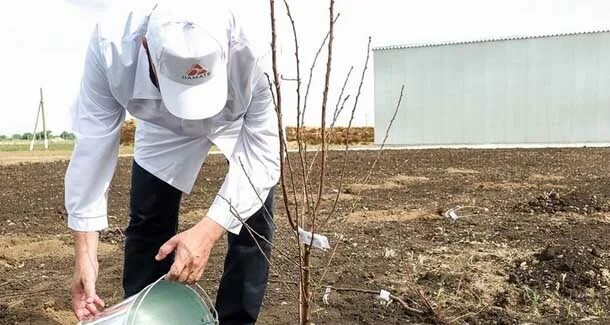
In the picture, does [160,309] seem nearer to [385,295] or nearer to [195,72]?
[195,72]

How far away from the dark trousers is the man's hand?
0.45 meters

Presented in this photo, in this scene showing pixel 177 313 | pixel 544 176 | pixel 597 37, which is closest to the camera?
pixel 177 313

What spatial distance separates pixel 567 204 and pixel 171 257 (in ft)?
13.8

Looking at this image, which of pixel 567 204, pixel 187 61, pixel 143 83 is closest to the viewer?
pixel 187 61

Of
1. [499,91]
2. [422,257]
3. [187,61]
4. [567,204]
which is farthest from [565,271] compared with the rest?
[499,91]

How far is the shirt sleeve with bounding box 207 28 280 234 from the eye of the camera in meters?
2.06

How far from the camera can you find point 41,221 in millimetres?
5922

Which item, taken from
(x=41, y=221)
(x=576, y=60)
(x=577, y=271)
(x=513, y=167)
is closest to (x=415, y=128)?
(x=576, y=60)

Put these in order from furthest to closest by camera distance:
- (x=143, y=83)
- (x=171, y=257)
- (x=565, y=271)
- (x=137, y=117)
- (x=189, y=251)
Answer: (x=565, y=271) < (x=171, y=257) < (x=137, y=117) < (x=143, y=83) < (x=189, y=251)

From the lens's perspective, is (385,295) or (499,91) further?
(499,91)

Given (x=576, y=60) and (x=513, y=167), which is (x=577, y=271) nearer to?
(x=513, y=167)

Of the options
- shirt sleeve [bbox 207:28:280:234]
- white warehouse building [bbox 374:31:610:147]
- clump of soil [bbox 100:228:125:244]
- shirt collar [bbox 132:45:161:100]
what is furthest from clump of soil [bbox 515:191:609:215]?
white warehouse building [bbox 374:31:610:147]

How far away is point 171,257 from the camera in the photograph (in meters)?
2.69

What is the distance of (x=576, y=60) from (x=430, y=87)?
4330 mm
